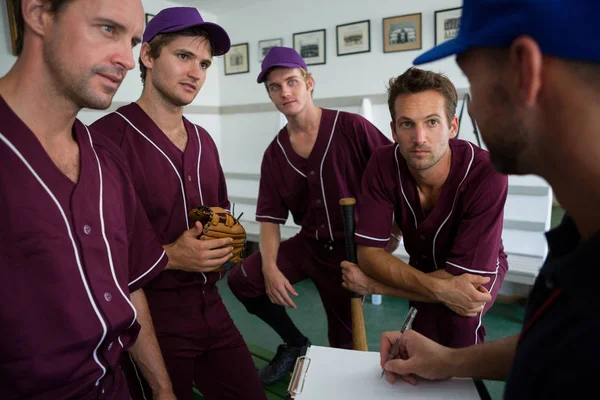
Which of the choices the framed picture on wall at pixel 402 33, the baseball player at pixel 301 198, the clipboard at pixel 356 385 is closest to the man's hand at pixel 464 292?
the clipboard at pixel 356 385

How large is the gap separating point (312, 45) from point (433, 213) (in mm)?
3135

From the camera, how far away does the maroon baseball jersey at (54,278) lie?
0.93 metres

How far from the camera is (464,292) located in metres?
1.62

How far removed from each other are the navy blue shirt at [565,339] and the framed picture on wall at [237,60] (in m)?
4.63

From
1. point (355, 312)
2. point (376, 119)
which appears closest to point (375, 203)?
point (355, 312)

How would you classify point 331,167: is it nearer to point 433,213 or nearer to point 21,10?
point 433,213

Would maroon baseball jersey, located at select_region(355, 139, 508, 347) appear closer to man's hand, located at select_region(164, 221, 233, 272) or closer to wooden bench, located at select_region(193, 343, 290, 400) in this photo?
man's hand, located at select_region(164, 221, 233, 272)

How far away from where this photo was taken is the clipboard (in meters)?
0.98

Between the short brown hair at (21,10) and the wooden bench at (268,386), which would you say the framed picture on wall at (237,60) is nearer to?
the wooden bench at (268,386)

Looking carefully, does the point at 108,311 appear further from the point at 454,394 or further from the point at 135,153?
the point at 454,394

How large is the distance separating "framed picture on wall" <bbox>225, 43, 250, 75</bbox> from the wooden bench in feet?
10.7

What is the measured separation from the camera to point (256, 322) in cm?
347

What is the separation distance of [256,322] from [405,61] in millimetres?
2705

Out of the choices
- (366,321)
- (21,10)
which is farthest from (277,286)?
(21,10)
